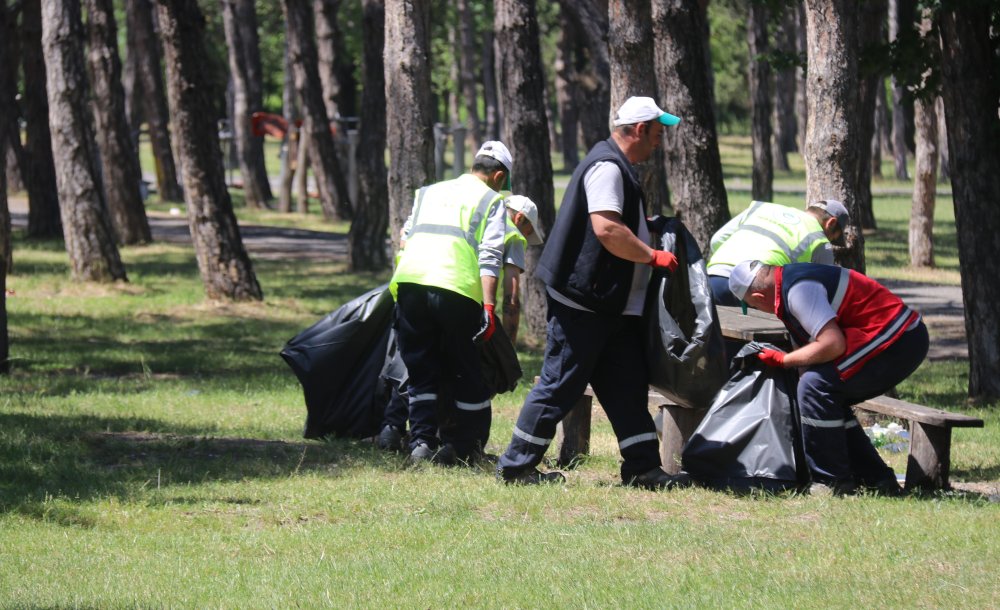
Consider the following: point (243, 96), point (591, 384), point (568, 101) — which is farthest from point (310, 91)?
point (568, 101)

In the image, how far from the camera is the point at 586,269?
700 cm

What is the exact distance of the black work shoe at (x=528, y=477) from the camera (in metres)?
7.38

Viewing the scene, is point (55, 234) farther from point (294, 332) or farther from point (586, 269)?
point (586, 269)

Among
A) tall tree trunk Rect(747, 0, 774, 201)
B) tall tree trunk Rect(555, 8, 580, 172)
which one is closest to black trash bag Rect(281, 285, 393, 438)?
tall tree trunk Rect(747, 0, 774, 201)

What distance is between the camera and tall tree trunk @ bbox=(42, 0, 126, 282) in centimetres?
1673

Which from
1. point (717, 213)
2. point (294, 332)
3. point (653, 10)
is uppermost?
point (653, 10)

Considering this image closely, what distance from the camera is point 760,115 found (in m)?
27.9

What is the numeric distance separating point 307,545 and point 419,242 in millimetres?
2289

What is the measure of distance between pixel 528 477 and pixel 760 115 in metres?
21.5

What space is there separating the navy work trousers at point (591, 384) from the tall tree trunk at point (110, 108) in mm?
15078

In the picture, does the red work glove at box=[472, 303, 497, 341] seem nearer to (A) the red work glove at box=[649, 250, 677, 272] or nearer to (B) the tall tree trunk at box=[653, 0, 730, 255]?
(A) the red work glove at box=[649, 250, 677, 272]

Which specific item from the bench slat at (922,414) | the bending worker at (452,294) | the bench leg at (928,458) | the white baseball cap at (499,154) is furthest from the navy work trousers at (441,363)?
the bench leg at (928,458)

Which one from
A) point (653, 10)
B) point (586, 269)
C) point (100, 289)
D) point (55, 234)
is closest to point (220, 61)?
point (55, 234)

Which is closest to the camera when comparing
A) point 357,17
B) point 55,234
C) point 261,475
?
point 261,475
